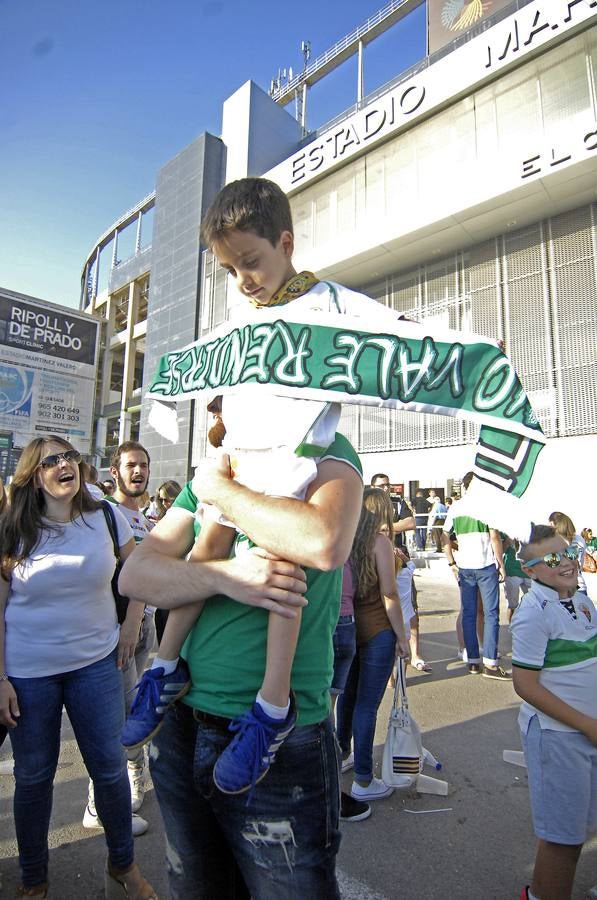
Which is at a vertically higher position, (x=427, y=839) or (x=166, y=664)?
(x=166, y=664)

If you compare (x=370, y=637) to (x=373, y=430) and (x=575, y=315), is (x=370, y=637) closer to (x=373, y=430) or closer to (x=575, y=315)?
(x=575, y=315)

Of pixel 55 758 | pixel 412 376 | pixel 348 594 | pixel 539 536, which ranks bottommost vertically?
pixel 55 758

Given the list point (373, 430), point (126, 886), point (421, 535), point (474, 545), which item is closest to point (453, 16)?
point (373, 430)

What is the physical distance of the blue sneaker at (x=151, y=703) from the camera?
131cm

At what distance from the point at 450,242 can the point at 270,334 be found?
19054 mm

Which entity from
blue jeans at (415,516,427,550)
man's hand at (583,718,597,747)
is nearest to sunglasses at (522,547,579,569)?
man's hand at (583,718,597,747)

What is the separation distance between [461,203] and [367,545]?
1613cm

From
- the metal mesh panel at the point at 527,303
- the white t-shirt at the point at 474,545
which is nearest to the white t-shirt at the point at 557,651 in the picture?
the white t-shirt at the point at 474,545

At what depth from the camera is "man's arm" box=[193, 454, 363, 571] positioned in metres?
1.18

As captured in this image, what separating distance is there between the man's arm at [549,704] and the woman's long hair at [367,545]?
1.57 m

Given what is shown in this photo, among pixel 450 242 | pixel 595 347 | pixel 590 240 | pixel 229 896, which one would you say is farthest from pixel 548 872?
pixel 450 242

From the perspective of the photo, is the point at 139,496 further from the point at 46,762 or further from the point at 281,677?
the point at 281,677

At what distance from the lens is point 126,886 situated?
94.6 inches

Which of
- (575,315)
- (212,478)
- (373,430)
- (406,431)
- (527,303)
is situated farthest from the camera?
(373,430)
